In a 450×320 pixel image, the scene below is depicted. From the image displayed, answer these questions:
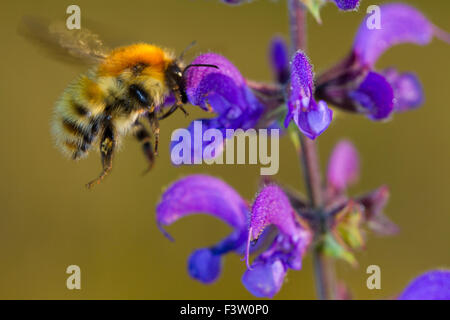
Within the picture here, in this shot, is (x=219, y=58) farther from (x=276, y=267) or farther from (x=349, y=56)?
(x=276, y=267)

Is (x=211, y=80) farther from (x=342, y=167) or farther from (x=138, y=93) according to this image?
(x=342, y=167)

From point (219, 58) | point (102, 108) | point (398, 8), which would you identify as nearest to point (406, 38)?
point (398, 8)

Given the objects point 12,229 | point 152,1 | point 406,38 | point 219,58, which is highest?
point 152,1

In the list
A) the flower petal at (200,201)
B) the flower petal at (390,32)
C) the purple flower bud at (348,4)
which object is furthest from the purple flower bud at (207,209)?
the purple flower bud at (348,4)

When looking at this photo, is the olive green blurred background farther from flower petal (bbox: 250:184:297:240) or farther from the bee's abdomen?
flower petal (bbox: 250:184:297:240)

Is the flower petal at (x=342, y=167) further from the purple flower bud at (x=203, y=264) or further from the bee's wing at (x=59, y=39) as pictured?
the bee's wing at (x=59, y=39)

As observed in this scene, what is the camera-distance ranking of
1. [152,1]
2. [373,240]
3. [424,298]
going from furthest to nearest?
1. [152,1]
2. [373,240]
3. [424,298]

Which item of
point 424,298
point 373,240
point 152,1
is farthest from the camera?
point 152,1

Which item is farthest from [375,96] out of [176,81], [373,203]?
[176,81]
